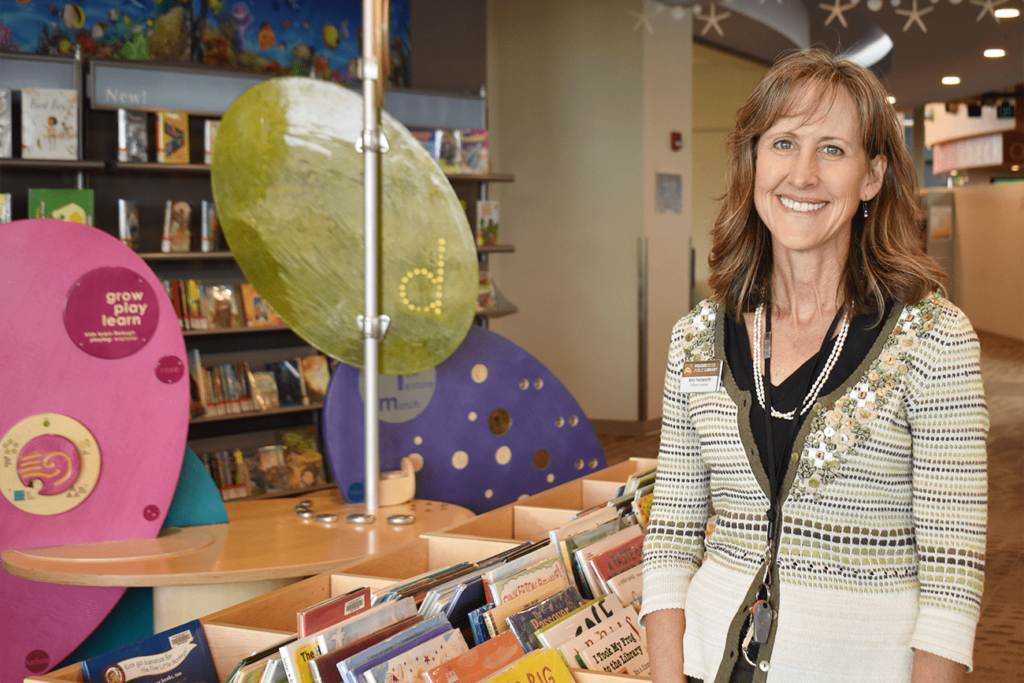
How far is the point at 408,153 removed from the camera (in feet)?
9.56

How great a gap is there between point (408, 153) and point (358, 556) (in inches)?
46.1

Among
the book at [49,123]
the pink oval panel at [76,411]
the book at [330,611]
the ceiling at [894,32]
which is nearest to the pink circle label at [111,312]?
the pink oval panel at [76,411]

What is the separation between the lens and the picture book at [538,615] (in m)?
1.76

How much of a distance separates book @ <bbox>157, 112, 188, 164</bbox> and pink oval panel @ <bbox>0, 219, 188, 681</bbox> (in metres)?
2.79

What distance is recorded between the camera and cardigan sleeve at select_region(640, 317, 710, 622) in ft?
4.46

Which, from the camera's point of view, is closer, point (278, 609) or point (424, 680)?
point (424, 680)

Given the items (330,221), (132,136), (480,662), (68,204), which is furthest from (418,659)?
(132,136)

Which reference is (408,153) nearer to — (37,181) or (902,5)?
(37,181)

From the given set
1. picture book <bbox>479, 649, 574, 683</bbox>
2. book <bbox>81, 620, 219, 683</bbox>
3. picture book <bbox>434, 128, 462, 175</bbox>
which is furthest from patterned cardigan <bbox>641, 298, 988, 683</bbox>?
picture book <bbox>434, 128, 462, 175</bbox>

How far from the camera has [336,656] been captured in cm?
155

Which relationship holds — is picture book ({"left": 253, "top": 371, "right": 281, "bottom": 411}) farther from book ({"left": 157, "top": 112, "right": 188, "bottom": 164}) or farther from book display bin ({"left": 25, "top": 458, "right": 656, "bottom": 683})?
book display bin ({"left": 25, "top": 458, "right": 656, "bottom": 683})

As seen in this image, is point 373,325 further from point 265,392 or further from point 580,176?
point 580,176

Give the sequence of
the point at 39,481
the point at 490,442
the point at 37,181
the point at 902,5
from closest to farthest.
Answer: the point at 39,481, the point at 490,442, the point at 37,181, the point at 902,5

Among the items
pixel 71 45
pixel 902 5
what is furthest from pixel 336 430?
pixel 902 5
